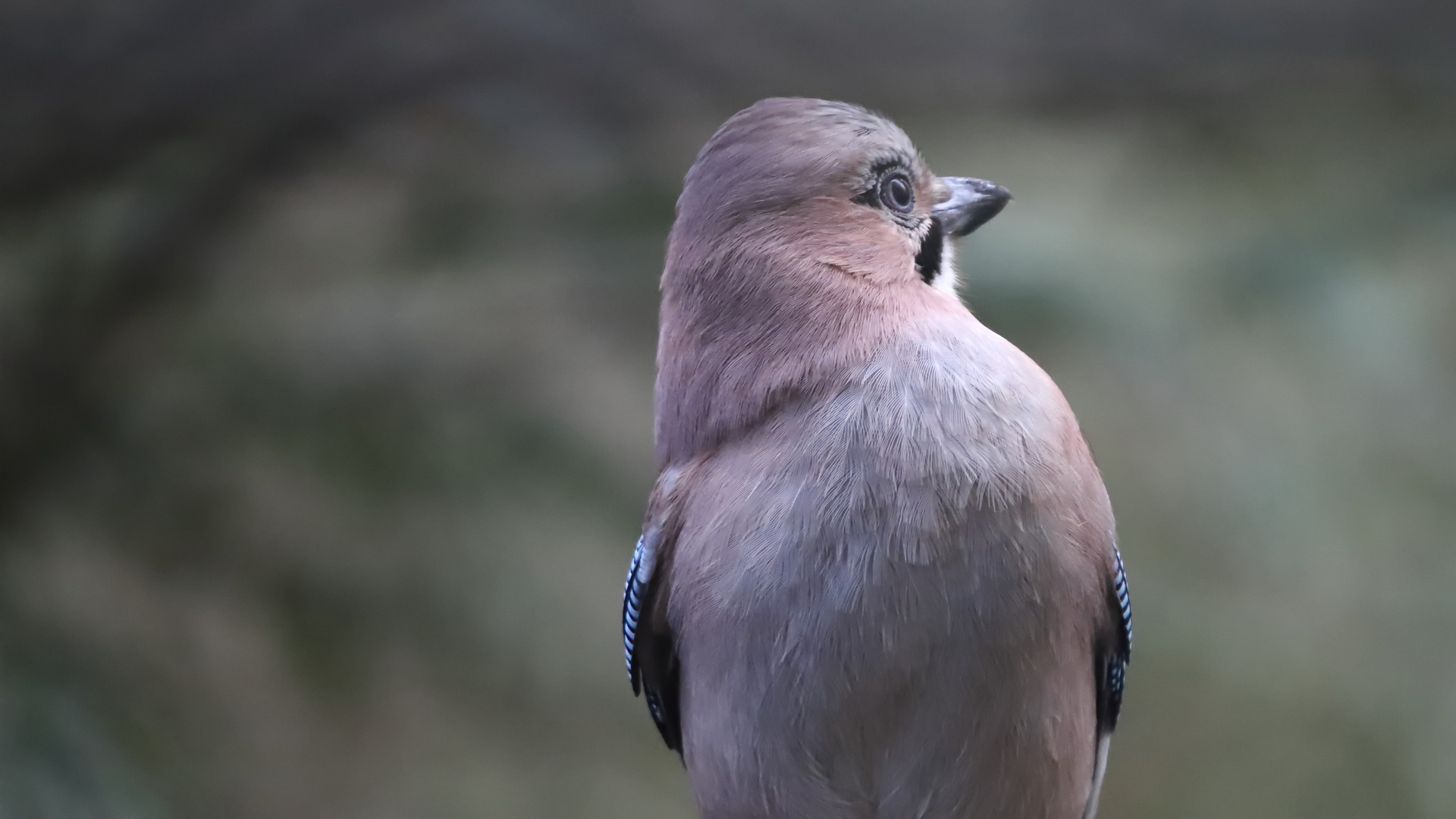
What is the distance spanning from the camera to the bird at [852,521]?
1.17 m

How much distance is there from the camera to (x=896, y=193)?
1425mm

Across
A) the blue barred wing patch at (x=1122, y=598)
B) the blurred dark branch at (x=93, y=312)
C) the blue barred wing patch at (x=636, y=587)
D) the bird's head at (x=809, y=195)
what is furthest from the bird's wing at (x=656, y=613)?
the blurred dark branch at (x=93, y=312)

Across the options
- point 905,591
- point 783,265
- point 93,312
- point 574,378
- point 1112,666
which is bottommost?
point 1112,666

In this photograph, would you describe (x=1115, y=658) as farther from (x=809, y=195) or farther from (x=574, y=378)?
(x=574, y=378)

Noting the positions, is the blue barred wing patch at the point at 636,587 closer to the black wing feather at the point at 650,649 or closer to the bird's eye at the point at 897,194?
the black wing feather at the point at 650,649

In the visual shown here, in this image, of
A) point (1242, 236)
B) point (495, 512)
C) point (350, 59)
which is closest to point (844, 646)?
point (495, 512)

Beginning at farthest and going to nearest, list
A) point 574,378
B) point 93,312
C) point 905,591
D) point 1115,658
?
1. point 574,378
2. point 93,312
3. point 1115,658
4. point 905,591

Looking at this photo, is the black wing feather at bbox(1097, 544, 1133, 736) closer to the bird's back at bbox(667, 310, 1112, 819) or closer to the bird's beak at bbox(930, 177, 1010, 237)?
the bird's back at bbox(667, 310, 1112, 819)

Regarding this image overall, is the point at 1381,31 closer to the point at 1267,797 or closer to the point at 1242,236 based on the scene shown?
the point at 1242,236


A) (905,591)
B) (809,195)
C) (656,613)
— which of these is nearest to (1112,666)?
(905,591)

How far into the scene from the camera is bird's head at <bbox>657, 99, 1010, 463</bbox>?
50.4 inches

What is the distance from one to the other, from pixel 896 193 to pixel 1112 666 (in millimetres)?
634

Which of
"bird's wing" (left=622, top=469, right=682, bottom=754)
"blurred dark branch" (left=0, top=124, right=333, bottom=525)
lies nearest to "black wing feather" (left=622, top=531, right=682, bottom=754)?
"bird's wing" (left=622, top=469, right=682, bottom=754)

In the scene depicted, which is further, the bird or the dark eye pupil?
the dark eye pupil
